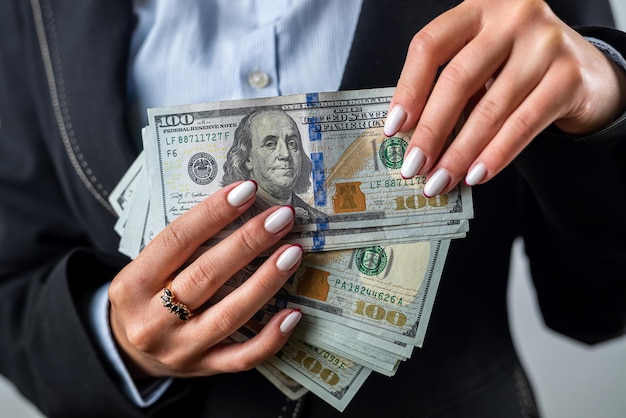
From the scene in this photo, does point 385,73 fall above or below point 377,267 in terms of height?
above

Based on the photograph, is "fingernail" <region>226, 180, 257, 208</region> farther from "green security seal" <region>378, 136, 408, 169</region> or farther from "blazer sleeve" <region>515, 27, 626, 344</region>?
"blazer sleeve" <region>515, 27, 626, 344</region>

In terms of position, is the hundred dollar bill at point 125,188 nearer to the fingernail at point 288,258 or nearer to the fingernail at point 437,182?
the fingernail at point 288,258

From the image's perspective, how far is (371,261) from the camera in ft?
2.49

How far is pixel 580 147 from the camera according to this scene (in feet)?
2.51

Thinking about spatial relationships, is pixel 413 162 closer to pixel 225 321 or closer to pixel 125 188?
pixel 225 321

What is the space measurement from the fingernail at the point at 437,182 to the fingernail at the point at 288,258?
0.16 metres

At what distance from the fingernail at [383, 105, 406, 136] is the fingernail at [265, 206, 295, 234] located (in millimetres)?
142

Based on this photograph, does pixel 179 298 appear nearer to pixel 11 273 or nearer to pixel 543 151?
pixel 543 151

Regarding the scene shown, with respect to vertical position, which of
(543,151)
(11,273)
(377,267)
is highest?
(543,151)

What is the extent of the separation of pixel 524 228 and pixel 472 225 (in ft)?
0.63

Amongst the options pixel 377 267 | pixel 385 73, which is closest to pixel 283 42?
pixel 385 73

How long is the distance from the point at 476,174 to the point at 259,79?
40cm

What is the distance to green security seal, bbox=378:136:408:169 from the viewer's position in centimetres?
73

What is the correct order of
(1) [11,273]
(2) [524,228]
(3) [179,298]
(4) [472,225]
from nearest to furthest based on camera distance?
(3) [179,298] → (4) [472,225] → (2) [524,228] → (1) [11,273]
